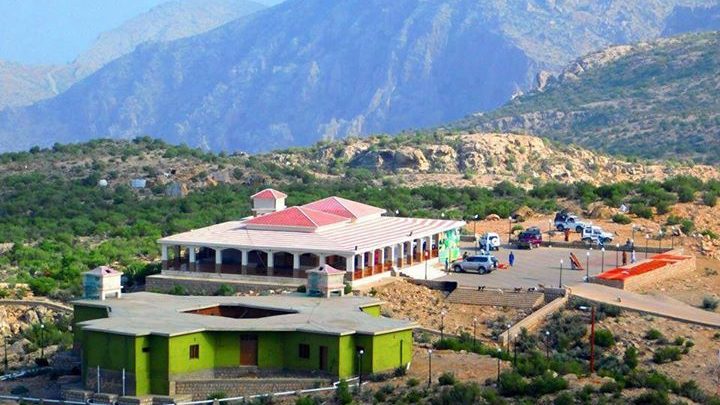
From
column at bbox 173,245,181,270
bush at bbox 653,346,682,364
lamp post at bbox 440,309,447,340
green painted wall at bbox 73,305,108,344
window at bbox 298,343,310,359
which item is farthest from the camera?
column at bbox 173,245,181,270

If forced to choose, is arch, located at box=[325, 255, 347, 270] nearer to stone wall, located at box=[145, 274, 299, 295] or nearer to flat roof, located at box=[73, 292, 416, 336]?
stone wall, located at box=[145, 274, 299, 295]

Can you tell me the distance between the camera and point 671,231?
6681 cm

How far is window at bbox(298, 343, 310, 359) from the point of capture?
40938 millimetres

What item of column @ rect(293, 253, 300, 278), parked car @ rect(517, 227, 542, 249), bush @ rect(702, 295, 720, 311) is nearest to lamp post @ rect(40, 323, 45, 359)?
column @ rect(293, 253, 300, 278)

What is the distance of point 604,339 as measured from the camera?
47438 millimetres

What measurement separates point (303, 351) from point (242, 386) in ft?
5.48

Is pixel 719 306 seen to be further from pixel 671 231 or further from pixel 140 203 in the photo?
pixel 140 203

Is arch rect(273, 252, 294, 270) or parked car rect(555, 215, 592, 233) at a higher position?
parked car rect(555, 215, 592, 233)

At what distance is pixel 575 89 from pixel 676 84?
12.9m

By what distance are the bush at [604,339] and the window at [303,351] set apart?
9687 millimetres

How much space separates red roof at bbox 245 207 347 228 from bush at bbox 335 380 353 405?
53.1 ft

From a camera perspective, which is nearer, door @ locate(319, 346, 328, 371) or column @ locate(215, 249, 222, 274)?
door @ locate(319, 346, 328, 371)

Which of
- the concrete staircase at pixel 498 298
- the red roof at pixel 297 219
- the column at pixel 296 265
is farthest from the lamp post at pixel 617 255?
the column at pixel 296 265

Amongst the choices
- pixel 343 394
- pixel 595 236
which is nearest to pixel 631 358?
pixel 343 394
